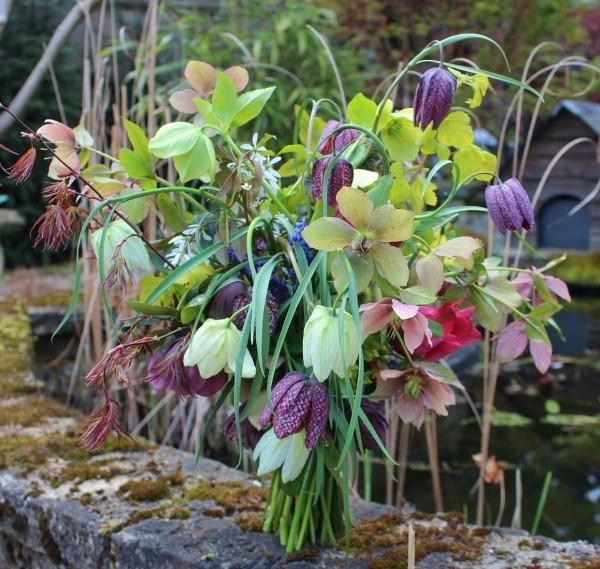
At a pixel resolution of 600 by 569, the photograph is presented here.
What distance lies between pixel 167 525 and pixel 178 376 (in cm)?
30

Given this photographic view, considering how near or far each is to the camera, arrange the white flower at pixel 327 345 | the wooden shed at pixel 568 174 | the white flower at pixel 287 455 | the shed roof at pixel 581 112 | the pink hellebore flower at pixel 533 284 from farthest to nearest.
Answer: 1. the wooden shed at pixel 568 174
2. the shed roof at pixel 581 112
3. the pink hellebore flower at pixel 533 284
4. the white flower at pixel 287 455
5. the white flower at pixel 327 345

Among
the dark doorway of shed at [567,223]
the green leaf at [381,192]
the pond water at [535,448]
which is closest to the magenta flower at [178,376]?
the green leaf at [381,192]

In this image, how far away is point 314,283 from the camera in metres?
0.71

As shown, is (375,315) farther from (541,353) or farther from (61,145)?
(61,145)

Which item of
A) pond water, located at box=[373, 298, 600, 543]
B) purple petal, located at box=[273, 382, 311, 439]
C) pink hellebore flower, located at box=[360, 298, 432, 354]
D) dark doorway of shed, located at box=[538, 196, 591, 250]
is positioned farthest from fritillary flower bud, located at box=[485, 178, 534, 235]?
dark doorway of shed, located at box=[538, 196, 591, 250]

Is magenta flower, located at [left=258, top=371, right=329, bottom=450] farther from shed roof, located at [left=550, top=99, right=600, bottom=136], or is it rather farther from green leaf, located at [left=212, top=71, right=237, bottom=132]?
shed roof, located at [left=550, top=99, right=600, bottom=136]

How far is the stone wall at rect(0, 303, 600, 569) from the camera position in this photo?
83 centimetres

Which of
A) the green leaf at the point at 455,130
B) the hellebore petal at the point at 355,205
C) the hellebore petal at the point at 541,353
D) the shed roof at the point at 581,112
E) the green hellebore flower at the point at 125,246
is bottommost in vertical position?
the hellebore petal at the point at 541,353

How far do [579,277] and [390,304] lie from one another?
3.79 m

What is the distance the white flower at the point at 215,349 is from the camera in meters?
0.62

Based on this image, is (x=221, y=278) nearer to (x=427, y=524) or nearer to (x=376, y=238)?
(x=376, y=238)

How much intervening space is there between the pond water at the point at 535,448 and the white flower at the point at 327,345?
3.90ft

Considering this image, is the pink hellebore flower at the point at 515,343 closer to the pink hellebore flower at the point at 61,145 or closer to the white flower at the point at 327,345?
the white flower at the point at 327,345

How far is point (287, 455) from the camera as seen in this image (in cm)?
68
